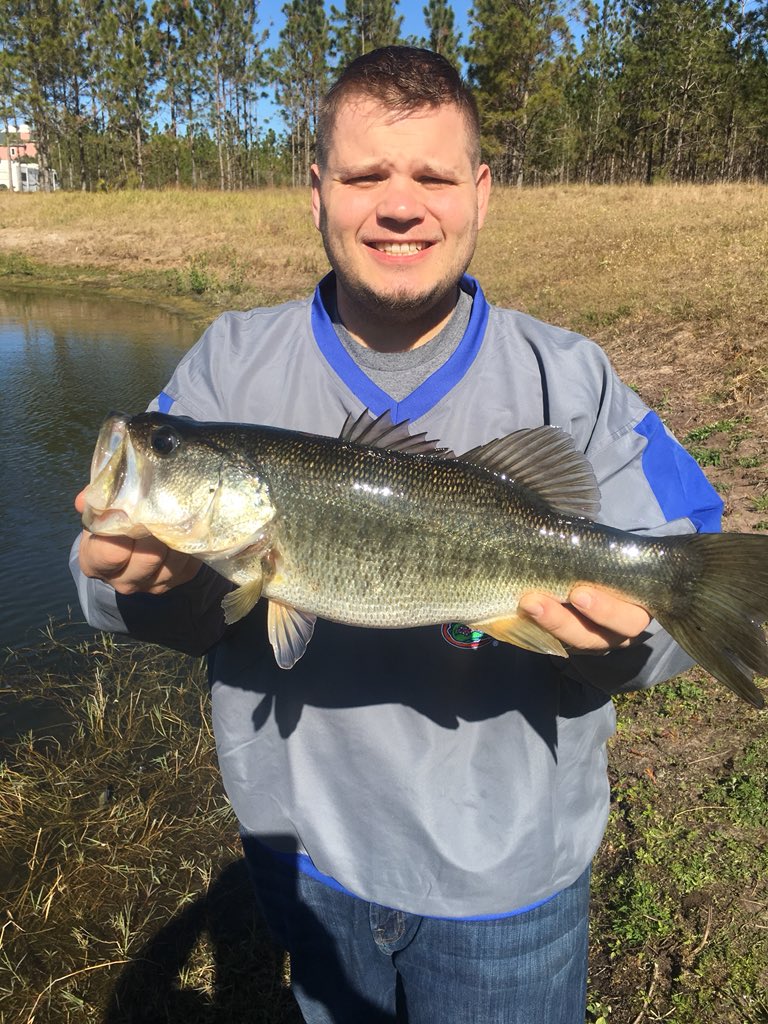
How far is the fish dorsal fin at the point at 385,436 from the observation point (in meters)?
2.16

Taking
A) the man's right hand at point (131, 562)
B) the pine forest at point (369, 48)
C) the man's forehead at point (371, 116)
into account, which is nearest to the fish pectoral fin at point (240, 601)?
the man's right hand at point (131, 562)

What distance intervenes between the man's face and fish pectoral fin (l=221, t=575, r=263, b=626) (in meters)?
0.97

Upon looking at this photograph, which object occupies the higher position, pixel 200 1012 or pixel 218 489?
pixel 218 489

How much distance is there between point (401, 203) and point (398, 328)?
38 centimetres

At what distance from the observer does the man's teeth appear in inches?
91.1

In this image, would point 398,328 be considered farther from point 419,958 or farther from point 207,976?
point 207,976

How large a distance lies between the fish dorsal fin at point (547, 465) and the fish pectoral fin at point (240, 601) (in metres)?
0.74

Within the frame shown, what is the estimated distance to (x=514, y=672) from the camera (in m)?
2.26

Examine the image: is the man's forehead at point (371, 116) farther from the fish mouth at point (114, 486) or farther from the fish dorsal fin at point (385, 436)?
the fish mouth at point (114, 486)

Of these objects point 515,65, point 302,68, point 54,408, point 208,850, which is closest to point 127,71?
point 302,68

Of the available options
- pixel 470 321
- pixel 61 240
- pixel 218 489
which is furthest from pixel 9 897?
pixel 61 240

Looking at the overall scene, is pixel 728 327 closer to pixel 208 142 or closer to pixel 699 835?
pixel 699 835

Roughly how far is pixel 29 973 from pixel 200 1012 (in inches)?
33.6

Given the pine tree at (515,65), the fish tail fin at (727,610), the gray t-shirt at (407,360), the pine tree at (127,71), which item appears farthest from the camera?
the pine tree at (127,71)
